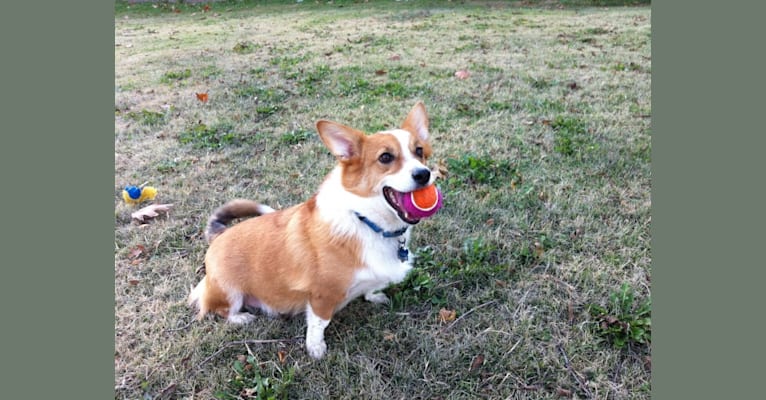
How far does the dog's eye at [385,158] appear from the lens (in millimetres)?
2492

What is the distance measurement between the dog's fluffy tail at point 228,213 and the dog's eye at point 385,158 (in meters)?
1.11

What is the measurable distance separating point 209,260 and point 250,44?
7.73 m

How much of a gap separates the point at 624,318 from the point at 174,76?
7128 mm

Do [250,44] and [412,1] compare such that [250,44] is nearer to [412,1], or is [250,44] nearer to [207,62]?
[207,62]

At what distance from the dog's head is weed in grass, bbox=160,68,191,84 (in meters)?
5.65

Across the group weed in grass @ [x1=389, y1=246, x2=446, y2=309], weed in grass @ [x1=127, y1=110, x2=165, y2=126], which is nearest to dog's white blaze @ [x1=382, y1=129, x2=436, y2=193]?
weed in grass @ [x1=389, y1=246, x2=446, y2=309]

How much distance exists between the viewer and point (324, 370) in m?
2.49

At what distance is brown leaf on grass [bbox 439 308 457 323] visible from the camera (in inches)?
110

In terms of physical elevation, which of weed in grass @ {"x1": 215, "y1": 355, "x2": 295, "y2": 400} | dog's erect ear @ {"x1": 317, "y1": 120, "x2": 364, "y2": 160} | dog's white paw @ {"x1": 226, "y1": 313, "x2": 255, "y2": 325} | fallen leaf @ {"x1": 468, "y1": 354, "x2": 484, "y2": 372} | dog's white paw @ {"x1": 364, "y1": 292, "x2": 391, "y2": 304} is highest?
dog's erect ear @ {"x1": 317, "y1": 120, "x2": 364, "y2": 160}

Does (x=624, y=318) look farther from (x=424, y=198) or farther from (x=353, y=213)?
(x=353, y=213)

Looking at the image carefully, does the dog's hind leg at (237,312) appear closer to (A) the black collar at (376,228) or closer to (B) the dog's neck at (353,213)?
(B) the dog's neck at (353,213)

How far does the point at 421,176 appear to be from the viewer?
7.79 feet

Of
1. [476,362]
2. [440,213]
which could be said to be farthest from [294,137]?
[476,362]

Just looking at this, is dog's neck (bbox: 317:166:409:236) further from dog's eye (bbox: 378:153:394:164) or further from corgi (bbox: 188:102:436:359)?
dog's eye (bbox: 378:153:394:164)
